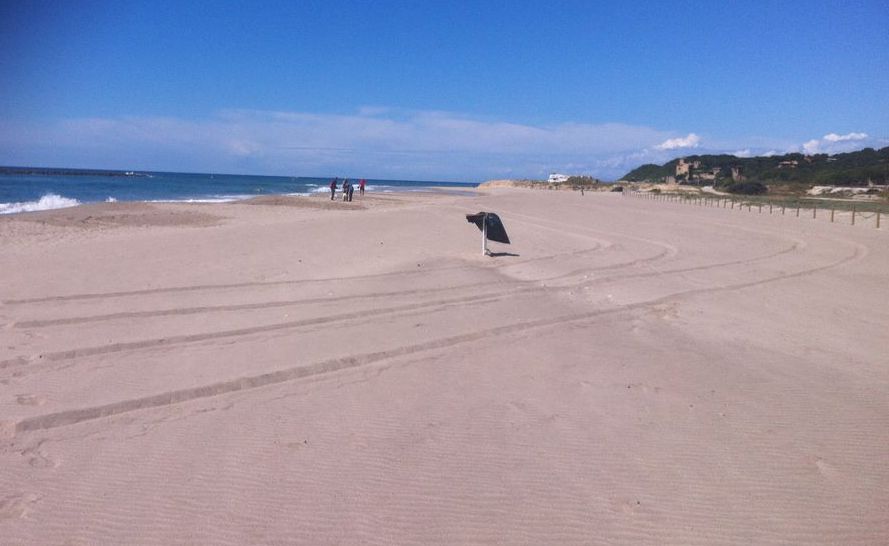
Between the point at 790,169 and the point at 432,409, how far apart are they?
11007 centimetres

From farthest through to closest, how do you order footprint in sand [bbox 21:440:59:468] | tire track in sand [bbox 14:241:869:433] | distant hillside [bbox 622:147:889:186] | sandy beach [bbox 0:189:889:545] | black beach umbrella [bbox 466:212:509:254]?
distant hillside [bbox 622:147:889:186] < black beach umbrella [bbox 466:212:509:254] < tire track in sand [bbox 14:241:869:433] < footprint in sand [bbox 21:440:59:468] < sandy beach [bbox 0:189:889:545]

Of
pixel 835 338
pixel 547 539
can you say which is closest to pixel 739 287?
pixel 835 338

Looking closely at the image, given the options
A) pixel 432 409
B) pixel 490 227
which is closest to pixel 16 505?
pixel 432 409

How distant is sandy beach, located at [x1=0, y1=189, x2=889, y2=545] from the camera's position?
3.69 metres

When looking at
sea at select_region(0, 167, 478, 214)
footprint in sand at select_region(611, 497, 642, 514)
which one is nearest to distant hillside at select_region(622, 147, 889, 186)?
sea at select_region(0, 167, 478, 214)

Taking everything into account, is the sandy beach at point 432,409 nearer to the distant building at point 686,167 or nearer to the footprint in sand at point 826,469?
the footprint in sand at point 826,469

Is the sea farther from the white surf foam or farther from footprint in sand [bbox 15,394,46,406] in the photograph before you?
footprint in sand [bbox 15,394,46,406]

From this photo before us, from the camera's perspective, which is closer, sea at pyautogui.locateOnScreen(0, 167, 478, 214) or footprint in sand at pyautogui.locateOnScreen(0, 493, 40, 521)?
footprint in sand at pyautogui.locateOnScreen(0, 493, 40, 521)

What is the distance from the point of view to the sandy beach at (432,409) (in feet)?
12.1

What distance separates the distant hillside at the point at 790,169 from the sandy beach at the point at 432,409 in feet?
232

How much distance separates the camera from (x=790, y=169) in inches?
3917

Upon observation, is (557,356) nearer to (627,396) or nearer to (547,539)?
(627,396)

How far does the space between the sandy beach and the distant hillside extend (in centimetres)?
7078

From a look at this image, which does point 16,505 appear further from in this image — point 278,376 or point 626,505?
point 626,505
